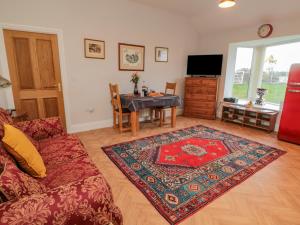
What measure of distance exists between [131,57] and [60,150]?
9.51 feet

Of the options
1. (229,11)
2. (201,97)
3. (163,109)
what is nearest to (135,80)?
(163,109)

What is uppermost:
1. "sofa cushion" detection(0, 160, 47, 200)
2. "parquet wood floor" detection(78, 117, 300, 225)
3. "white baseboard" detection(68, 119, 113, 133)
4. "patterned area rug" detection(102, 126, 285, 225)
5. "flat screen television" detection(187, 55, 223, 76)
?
"flat screen television" detection(187, 55, 223, 76)

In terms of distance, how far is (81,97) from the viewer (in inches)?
147

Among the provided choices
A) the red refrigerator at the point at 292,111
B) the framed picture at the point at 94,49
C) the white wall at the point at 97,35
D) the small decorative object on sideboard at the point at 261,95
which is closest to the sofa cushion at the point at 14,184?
the white wall at the point at 97,35

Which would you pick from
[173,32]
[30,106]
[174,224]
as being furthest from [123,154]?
[173,32]

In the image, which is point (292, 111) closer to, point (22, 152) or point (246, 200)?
point (246, 200)

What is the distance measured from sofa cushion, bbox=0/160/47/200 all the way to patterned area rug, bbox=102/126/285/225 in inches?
46.1

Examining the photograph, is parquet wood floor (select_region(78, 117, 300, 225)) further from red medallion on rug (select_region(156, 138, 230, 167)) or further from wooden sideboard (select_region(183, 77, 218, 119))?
wooden sideboard (select_region(183, 77, 218, 119))

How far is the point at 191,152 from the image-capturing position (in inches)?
115

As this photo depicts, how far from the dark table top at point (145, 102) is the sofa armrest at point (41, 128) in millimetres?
1433

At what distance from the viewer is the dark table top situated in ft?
11.2

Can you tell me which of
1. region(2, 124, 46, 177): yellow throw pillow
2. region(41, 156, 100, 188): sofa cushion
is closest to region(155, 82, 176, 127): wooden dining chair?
region(41, 156, 100, 188): sofa cushion

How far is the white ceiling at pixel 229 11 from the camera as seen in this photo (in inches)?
133

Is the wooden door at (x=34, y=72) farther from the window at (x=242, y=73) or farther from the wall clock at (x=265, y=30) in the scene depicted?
the window at (x=242, y=73)
